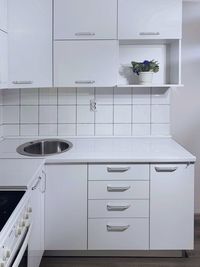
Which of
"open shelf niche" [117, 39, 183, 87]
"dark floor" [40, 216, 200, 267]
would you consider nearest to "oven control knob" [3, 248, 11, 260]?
"dark floor" [40, 216, 200, 267]

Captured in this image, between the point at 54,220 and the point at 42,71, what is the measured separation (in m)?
1.20

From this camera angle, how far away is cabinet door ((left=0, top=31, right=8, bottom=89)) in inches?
102

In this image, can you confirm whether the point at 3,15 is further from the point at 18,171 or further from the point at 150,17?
the point at 18,171

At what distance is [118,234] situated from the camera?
259 centimetres

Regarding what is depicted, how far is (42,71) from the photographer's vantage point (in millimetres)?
2830

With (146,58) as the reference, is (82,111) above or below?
below

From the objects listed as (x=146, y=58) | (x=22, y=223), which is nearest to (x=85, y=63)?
(x=146, y=58)

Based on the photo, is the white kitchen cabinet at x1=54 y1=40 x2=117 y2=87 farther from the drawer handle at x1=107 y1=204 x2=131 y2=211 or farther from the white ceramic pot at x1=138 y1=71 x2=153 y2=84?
the drawer handle at x1=107 y1=204 x2=131 y2=211

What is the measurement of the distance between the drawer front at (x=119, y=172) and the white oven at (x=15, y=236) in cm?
78

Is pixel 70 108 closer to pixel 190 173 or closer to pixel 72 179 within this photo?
pixel 72 179

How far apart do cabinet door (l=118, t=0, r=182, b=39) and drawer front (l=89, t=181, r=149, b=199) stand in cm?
122

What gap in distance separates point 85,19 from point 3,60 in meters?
0.74

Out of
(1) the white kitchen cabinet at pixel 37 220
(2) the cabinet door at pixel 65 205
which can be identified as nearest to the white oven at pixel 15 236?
(1) the white kitchen cabinet at pixel 37 220

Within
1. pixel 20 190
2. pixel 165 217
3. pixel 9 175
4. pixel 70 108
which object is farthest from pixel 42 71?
pixel 165 217
